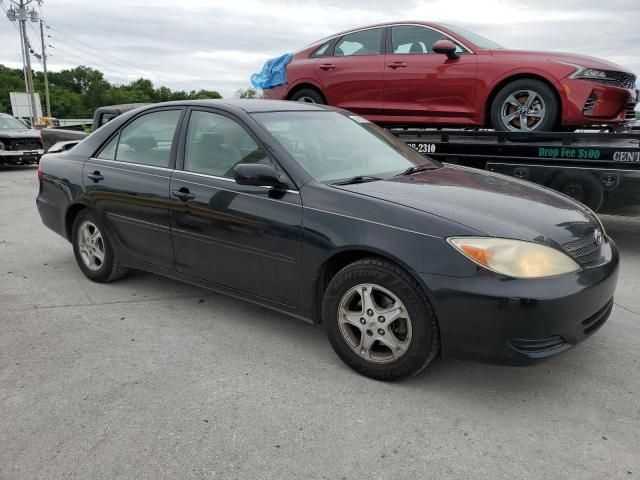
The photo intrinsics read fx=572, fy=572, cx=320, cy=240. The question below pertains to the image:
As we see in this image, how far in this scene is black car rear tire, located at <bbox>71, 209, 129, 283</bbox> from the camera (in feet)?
15.3

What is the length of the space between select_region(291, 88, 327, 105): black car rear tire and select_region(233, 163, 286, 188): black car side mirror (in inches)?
177

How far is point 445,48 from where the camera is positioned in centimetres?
627

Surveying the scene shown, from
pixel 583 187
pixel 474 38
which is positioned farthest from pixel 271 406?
pixel 474 38

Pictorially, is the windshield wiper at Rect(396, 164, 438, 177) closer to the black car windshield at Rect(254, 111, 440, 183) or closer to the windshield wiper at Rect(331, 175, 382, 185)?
the black car windshield at Rect(254, 111, 440, 183)

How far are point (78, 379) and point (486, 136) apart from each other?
483cm

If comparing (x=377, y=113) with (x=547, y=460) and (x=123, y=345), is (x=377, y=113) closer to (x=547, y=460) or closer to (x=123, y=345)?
(x=123, y=345)

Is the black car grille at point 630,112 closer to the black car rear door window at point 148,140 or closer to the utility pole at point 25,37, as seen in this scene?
the black car rear door window at point 148,140

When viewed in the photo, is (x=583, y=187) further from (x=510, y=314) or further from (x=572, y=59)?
(x=510, y=314)

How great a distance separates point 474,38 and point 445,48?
552mm

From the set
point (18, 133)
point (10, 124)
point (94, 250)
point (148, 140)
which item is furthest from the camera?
point (10, 124)

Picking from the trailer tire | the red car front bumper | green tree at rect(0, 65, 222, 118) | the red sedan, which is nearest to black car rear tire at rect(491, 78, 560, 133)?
the red sedan

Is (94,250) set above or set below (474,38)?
below

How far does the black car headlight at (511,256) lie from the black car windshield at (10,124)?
16.1 meters

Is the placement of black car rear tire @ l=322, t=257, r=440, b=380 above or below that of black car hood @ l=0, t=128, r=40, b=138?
below
